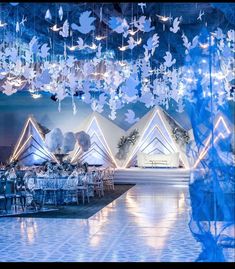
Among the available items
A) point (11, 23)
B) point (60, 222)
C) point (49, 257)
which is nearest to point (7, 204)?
point (60, 222)

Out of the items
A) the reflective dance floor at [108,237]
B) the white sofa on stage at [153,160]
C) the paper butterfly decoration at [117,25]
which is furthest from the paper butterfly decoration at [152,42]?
the white sofa on stage at [153,160]

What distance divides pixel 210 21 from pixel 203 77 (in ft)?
23.7

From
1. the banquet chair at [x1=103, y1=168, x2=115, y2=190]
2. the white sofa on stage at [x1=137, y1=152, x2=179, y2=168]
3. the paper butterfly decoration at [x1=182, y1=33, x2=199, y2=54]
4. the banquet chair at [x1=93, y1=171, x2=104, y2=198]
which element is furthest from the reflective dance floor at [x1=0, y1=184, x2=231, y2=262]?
the white sofa on stage at [x1=137, y1=152, x2=179, y2=168]

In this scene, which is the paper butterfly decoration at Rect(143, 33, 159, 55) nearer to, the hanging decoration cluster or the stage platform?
the hanging decoration cluster

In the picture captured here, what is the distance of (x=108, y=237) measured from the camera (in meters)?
7.76

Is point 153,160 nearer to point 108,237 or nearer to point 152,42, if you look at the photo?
point 152,42

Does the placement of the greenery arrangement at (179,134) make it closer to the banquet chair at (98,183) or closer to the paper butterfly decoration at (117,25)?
the banquet chair at (98,183)

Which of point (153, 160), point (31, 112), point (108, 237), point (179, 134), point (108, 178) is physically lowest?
point (108, 237)

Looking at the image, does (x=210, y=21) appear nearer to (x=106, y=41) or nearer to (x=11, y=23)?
(x=106, y=41)

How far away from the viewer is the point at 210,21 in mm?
12461

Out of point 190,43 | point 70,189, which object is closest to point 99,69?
point 70,189

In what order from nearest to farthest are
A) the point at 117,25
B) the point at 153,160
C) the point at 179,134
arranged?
1. the point at 117,25
2. the point at 179,134
3. the point at 153,160

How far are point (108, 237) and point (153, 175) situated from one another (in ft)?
40.2

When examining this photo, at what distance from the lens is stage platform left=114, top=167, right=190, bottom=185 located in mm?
19422
